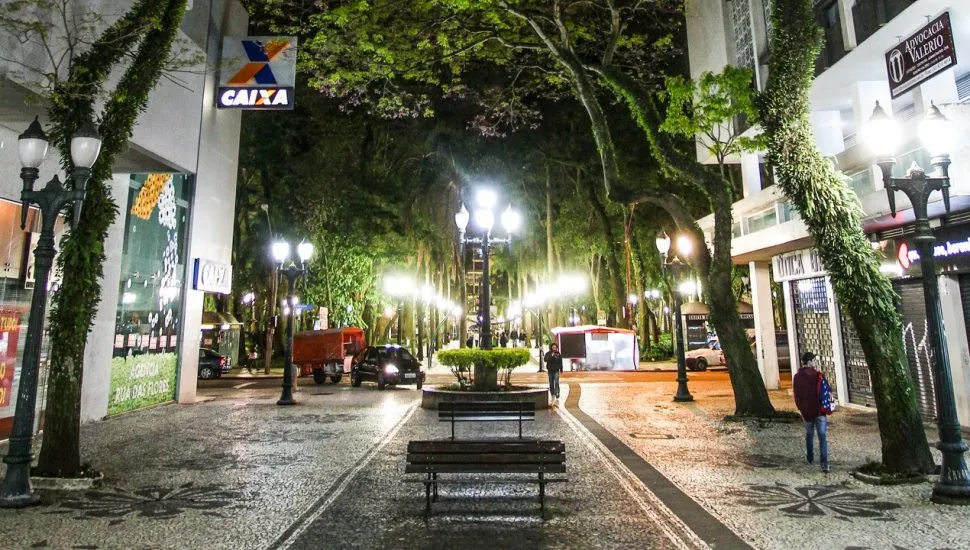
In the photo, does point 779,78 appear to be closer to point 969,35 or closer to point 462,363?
point 969,35

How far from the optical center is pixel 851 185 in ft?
40.2

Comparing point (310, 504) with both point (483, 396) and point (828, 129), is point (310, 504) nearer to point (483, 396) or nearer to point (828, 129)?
point (483, 396)

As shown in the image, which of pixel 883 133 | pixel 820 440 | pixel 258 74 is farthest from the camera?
pixel 258 74

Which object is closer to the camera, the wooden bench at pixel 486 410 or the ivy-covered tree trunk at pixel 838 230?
the ivy-covered tree trunk at pixel 838 230

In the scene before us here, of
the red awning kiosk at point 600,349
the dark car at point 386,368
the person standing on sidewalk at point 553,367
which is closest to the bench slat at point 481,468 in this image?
the person standing on sidewalk at point 553,367

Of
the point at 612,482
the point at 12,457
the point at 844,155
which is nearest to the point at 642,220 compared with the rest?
the point at 844,155

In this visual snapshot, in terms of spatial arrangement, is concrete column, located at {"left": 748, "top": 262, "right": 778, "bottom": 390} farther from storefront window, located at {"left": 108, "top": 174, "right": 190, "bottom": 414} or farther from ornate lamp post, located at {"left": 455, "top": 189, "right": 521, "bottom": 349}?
storefront window, located at {"left": 108, "top": 174, "right": 190, "bottom": 414}

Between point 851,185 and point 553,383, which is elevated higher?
point 851,185

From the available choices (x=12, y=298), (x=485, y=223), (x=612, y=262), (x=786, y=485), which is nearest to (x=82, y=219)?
(x=12, y=298)

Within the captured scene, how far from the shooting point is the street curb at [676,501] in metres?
4.92

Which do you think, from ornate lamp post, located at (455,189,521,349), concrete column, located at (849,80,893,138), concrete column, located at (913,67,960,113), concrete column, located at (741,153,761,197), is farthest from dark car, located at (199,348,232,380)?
concrete column, located at (913,67,960,113)

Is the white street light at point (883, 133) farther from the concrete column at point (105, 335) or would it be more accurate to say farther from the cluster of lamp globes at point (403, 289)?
the cluster of lamp globes at point (403, 289)

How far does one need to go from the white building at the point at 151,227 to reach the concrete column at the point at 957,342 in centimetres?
1566

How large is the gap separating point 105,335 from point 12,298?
2.69 meters
